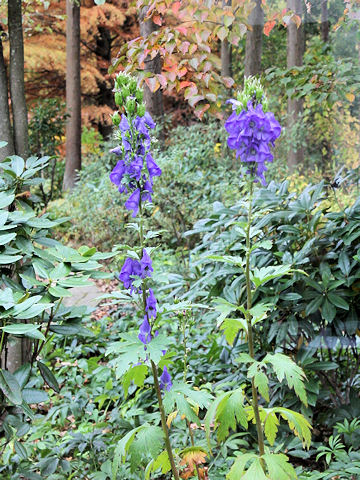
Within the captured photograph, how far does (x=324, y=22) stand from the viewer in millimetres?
3812

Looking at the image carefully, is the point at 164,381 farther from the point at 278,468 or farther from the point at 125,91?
the point at 125,91

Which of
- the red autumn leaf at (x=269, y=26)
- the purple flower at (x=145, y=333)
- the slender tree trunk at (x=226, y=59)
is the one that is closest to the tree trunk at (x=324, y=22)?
the red autumn leaf at (x=269, y=26)

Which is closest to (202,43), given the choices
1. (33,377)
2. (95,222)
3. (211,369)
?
(211,369)

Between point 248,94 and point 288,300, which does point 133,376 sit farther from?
point 288,300

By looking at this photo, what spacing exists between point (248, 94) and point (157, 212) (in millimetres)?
3942

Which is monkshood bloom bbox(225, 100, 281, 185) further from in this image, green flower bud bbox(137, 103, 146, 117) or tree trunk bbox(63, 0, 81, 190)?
tree trunk bbox(63, 0, 81, 190)

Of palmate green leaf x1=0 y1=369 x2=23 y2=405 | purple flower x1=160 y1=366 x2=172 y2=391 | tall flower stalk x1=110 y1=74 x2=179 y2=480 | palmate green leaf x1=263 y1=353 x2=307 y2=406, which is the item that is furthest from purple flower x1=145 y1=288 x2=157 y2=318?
palmate green leaf x1=0 y1=369 x2=23 y2=405

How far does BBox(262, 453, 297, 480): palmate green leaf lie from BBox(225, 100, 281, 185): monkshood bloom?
33.4 inches

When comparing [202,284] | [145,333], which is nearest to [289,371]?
[145,333]

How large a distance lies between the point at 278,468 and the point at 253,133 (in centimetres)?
98

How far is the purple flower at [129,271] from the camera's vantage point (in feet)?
5.40

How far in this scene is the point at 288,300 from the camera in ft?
8.30

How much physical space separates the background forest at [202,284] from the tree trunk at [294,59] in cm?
2

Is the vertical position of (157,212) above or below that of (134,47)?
below
